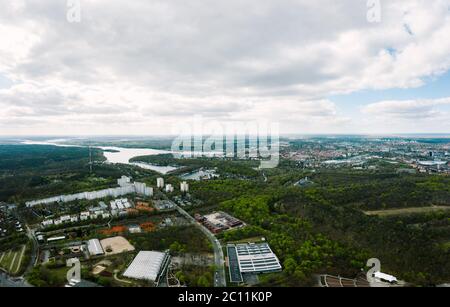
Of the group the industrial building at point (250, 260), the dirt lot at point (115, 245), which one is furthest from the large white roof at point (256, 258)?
the dirt lot at point (115, 245)

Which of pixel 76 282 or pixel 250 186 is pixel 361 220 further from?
pixel 76 282

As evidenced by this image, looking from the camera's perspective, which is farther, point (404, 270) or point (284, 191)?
point (284, 191)

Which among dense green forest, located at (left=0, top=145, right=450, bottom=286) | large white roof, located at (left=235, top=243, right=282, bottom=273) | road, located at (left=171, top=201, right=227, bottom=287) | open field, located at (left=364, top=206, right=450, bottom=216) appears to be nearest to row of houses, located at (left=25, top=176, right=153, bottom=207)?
dense green forest, located at (left=0, top=145, right=450, bottom=286)

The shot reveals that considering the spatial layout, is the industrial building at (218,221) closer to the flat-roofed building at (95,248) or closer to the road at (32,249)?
the flat-roofed building at (95,248)
